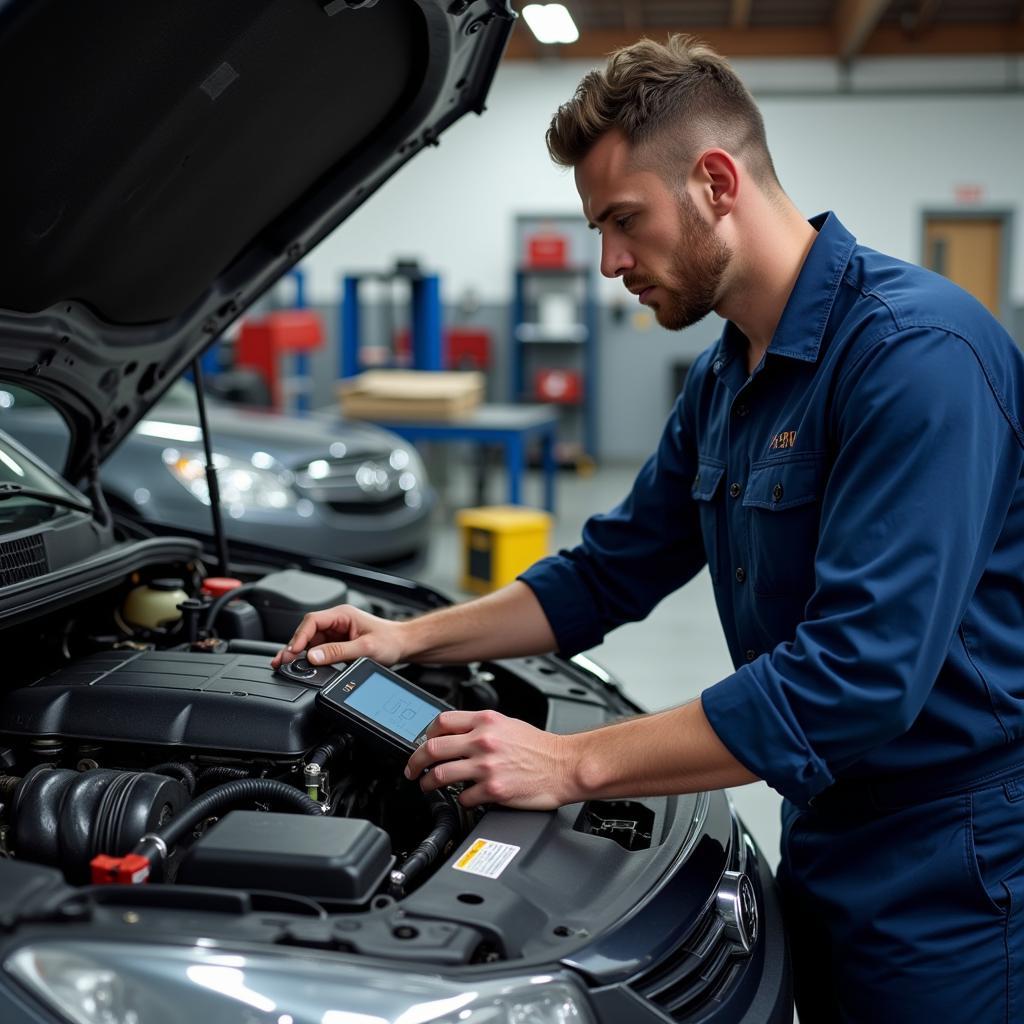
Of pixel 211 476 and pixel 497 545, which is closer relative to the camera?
pixel 211 476

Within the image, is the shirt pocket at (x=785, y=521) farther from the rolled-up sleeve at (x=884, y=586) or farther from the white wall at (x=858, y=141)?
the white wall at (x=858, y=141)

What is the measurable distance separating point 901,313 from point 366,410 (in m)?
5.26

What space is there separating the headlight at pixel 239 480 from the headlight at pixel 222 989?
2995mm

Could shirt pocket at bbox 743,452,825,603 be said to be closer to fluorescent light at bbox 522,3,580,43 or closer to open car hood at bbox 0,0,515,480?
open car hood at bbox 0,0,515,480

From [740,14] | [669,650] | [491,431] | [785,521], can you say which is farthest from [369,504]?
[740,14]

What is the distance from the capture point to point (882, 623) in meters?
1.15

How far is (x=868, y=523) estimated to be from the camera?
118cm

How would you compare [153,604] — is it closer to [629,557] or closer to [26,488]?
[26,488]

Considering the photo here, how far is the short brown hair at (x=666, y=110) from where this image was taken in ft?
4.44

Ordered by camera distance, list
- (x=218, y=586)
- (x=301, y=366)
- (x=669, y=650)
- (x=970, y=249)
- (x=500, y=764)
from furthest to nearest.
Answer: (x=970, y=249), (x=301, y=366), (x=669, y=650), (x=218, y=586), (x=500, y=764)

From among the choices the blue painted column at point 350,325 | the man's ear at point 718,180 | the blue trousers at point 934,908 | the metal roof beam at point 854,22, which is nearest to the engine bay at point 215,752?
the blue trousers at point 934,908

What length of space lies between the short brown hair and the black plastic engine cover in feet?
2.52

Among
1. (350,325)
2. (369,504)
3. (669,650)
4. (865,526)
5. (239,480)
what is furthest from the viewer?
(350,325)

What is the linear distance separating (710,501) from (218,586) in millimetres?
828
